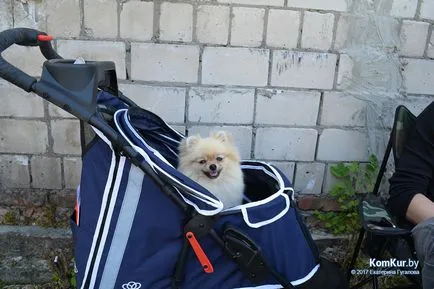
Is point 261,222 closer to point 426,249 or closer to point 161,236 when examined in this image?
point 161,236

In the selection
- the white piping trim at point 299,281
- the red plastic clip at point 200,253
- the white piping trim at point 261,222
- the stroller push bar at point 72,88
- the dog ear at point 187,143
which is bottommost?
the white piping trim at point 299,281

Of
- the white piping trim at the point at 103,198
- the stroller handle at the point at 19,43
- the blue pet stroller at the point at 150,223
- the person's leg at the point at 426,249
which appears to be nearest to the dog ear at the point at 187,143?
the blue pet stroller at the point at 150,223

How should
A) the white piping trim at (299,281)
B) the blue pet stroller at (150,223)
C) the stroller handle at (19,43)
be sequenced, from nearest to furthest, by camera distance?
the stroller handle at (19,43) < the blue pet stroller at (150,223) < the white piping trim at (299,281)

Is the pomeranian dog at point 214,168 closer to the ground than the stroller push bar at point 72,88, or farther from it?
closer to the ground

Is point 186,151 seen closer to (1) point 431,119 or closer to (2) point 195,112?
(2) point 195,112

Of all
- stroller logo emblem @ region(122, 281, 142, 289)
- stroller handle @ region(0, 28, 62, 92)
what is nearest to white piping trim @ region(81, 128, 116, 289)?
stroller logo emblem @ region(122, 281, 142, 289)

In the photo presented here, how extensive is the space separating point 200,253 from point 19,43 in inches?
38.3

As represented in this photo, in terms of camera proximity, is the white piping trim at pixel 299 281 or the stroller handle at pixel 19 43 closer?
the stroller handle at pixel 19 43

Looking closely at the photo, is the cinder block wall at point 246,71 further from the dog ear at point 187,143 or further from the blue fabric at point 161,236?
the blue fabric at point 161,236

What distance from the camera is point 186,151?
2.11 metres

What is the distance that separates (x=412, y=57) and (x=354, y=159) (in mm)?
726

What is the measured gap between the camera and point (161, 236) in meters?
1.61

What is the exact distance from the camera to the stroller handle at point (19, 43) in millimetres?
1429

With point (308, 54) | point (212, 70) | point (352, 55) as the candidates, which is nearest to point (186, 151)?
point (212, 70)
